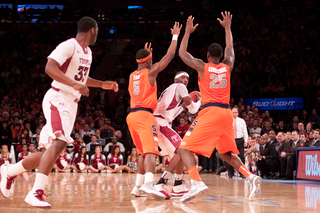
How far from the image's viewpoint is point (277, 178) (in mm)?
10391

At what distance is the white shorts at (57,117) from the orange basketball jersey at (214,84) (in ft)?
6.24

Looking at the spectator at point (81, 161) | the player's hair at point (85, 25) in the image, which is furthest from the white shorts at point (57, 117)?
the spectator at point (81, 161)

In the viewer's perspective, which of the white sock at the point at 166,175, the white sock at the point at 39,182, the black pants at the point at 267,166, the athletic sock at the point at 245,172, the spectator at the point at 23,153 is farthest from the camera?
the spectator at the point at 23,153

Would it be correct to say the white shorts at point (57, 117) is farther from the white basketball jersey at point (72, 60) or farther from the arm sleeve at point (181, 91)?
the arm sleeve at point (181, 91)

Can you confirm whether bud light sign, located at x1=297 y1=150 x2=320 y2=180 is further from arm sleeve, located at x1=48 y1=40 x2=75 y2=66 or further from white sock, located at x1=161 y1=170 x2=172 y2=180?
arm sleeve, located at x1=48 y1=40 x2=75 y2=66

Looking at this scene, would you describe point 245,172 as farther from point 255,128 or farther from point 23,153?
point 23,153

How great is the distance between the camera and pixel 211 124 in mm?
4695

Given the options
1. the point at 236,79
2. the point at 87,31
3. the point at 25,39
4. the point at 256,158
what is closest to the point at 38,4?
the point at 25,39

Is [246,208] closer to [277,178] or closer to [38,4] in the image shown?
[277,178]

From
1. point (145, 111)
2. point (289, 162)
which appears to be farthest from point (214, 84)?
point (289, 162)

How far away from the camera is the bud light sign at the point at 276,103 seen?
15562 mm

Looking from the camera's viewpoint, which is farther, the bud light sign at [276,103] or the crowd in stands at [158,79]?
the bud light sign at [276,103]

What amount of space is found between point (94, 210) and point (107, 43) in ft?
65.6

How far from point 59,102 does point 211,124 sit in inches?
78.1
